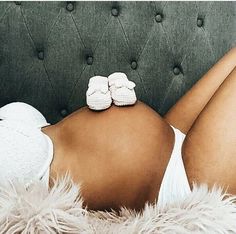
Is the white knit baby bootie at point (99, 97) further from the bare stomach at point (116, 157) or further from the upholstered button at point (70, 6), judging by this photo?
the upholstered button at point (70, 6)

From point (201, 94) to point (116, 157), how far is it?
1.21ft

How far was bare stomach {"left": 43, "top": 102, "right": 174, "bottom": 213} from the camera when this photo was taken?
1158 mm

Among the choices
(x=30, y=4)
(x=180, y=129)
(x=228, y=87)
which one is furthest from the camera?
(x=30, y=4)

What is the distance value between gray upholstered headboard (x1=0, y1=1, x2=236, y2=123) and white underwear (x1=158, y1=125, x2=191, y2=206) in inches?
16.6

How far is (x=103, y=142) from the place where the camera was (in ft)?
3.86

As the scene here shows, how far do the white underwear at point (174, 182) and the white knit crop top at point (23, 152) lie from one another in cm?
26

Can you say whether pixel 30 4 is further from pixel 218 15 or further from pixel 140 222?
pixel 140 222

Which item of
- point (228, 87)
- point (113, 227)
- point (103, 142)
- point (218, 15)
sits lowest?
point (113, 227)

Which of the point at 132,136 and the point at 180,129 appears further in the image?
the point at 180,129

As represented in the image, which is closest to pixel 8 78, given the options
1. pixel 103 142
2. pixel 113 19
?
pixel 113 19

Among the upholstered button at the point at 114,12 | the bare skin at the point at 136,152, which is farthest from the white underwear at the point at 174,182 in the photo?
the upholstered button at the point at 114,12

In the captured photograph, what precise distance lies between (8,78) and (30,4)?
0.23m

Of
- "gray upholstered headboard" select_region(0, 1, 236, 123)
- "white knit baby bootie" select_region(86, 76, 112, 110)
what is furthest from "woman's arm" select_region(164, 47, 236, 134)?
"white knit baby bootie" select_region(86, 76, 112, 110)

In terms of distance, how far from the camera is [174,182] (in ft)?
3.80
